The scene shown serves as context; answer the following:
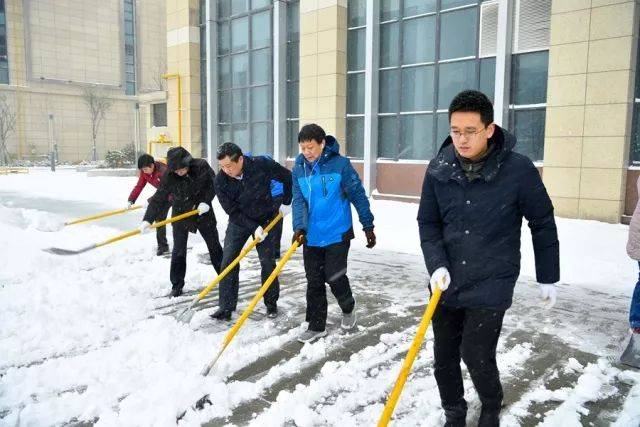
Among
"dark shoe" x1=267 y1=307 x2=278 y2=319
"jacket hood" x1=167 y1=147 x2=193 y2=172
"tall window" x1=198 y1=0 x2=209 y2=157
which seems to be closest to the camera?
"dark shoe" x1=267 y1=307 x2=278 y2=319

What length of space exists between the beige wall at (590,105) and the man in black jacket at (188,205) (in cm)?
846

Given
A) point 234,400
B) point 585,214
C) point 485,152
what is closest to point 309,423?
point 234,400

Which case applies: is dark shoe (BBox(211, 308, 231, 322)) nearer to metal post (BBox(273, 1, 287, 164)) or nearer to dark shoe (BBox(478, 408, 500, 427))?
dark shoe (BBox(478, 408, 500, 427))

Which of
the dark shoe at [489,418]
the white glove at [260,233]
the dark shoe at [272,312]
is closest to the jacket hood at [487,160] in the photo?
the dark shoe at [489,418]

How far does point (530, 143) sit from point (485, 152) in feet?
34.7

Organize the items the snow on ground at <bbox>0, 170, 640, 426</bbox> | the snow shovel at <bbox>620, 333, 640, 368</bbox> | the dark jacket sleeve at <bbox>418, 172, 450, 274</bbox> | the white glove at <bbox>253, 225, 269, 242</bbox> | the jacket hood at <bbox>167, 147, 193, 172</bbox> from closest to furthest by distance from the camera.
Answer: the dark jacket sleeve at <bbox>418, 172, 450, 274</bbox>, the snow on ground at <bbox>0, 170, 640, 426</bbox>, the snow shovel at <bbox>620, 333, 640, 368</bbox>, the white glove at <bbox>253, 225, 269, 242</bbox>, the jacket hood at <bbox>167, 147, 193, 172</bbox>

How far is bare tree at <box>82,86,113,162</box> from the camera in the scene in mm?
45594

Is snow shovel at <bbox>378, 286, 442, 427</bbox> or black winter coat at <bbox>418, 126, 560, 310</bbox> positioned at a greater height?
black winter coat at <bbox>418, 126, 560, 310</bbox>

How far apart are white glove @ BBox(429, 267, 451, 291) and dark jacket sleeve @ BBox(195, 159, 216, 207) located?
12.4 ft

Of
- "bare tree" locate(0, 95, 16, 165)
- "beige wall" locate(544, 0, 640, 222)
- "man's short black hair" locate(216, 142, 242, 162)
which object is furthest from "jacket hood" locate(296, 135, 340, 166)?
"bare tree" locate(0, 95, 16, 165)

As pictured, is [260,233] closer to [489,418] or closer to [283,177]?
[283,177]

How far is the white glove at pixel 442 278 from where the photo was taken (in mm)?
2623

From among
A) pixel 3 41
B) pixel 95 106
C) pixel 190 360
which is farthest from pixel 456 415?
pixel 3 41

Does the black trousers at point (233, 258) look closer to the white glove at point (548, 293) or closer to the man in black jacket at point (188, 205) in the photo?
the man in black jacket at point (188, 205)
